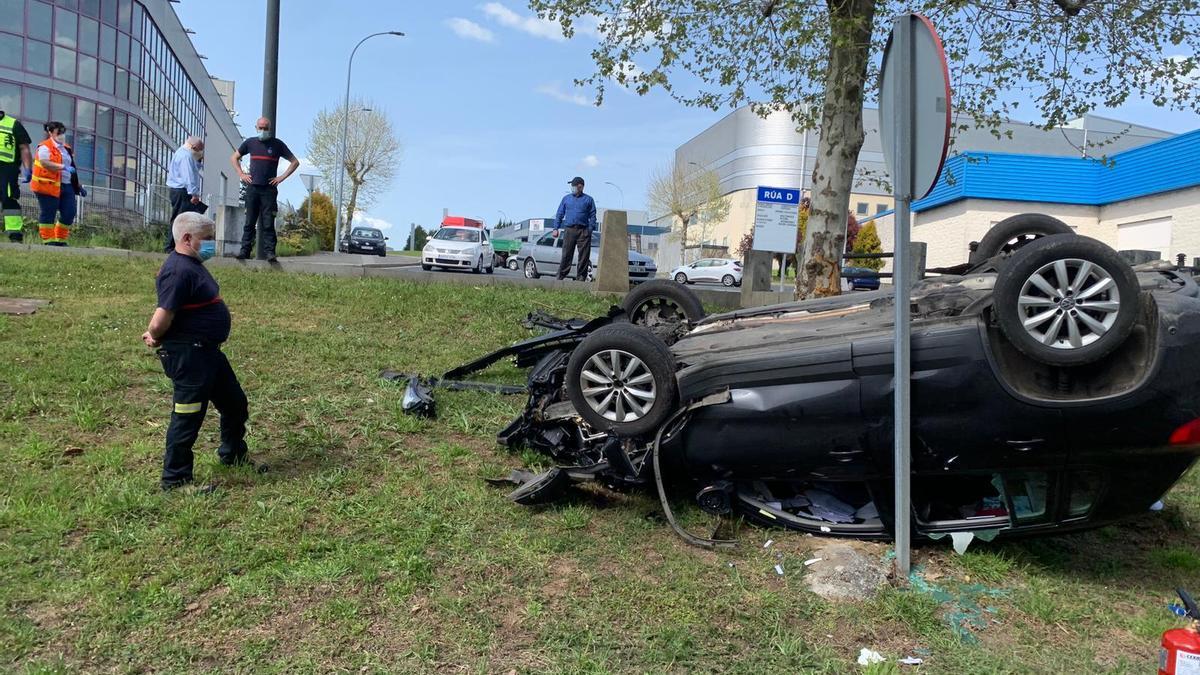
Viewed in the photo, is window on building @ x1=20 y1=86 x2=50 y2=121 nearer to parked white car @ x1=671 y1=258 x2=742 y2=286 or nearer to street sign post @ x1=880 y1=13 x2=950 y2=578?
parked white car @ x1=671 y1=258 x2=742 y2=286

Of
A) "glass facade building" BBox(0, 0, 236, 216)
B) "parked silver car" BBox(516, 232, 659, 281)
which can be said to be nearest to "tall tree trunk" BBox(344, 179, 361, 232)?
"glass facade building" BBox(0, 0, 236, 216)

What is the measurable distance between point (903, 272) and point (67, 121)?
27.4 meters

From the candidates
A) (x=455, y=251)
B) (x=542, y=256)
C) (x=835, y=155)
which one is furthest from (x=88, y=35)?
(x=835, y=155)

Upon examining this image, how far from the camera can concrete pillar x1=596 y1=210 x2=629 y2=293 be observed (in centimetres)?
1105

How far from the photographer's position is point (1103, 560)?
4043 mm

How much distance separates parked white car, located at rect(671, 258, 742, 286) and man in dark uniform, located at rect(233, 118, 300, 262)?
81.8 feet

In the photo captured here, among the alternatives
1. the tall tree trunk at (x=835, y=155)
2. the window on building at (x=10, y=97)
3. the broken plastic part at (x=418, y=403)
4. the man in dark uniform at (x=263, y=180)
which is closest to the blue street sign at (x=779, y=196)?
the tall tree trunk at (x=835, y=155)

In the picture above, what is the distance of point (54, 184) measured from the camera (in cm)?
1156

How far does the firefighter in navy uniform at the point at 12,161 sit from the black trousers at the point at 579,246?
7704mm

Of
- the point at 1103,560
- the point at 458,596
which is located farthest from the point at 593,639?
the point at 1103,560

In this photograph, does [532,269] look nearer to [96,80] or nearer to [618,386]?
[96,80]

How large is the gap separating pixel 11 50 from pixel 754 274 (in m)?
22.9

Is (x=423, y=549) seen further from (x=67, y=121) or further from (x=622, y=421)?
(x=67, y=121)

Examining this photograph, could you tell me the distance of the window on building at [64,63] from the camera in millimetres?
23625
